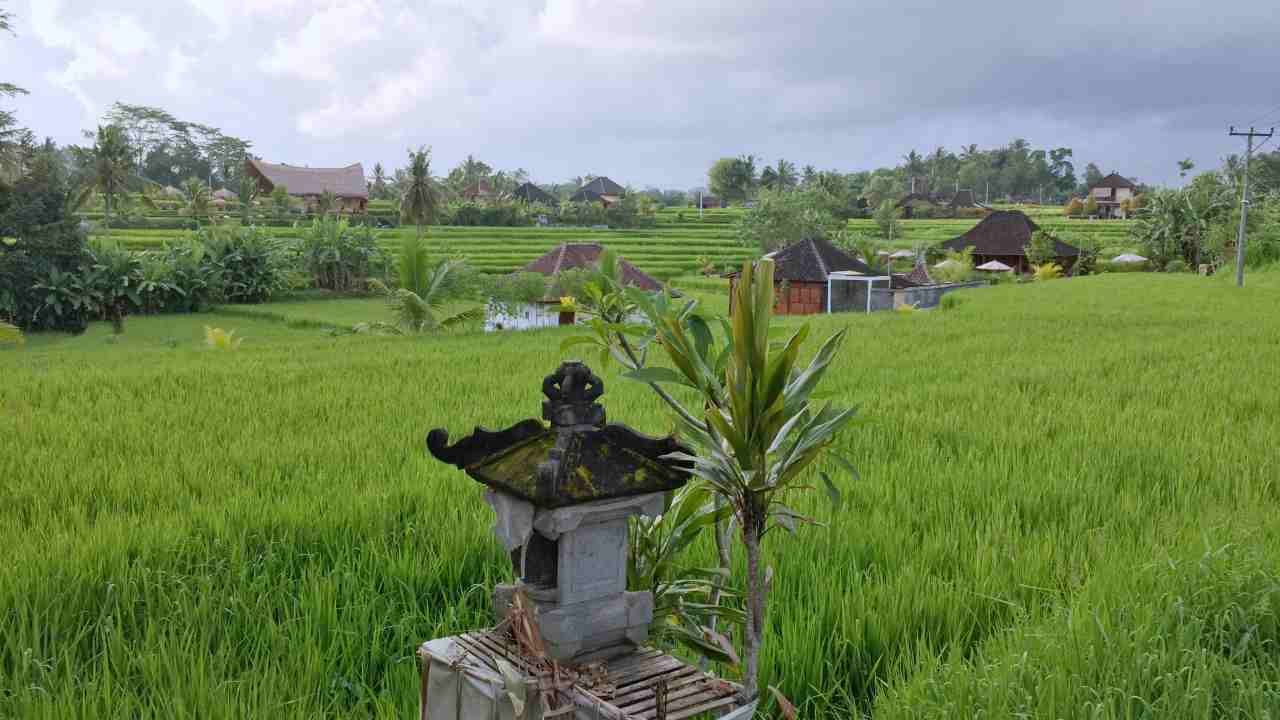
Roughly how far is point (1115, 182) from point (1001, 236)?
150ft

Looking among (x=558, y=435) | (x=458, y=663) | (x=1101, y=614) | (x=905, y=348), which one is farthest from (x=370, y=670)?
(x=905, y=348)

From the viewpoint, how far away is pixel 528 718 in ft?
4.50

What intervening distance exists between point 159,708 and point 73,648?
463 millimetres

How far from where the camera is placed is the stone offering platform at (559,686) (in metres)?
1.33

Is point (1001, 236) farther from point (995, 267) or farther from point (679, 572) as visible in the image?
point (679, 572)

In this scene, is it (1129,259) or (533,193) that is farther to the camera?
(533,193)

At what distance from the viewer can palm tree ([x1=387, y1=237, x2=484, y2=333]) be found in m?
12.6

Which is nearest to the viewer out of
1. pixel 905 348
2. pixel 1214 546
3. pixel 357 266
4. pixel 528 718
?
pixel 528 718

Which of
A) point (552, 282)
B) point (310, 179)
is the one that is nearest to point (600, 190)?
point (310, 179)

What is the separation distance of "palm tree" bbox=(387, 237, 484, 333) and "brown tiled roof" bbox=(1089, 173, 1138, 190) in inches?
2901

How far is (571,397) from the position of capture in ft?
4.85

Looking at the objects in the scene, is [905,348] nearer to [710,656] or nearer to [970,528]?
[970,528]

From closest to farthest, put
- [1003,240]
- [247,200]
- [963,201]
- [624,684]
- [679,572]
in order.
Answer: [624,684] → [679,572] → [1003,240] → [247,200] → [963,201]

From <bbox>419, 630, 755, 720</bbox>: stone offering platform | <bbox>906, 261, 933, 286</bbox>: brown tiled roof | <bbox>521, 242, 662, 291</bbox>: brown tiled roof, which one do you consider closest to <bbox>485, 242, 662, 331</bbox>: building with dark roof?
<bbox>521, 242, 662, 291</bbox>: brown tiled roof
